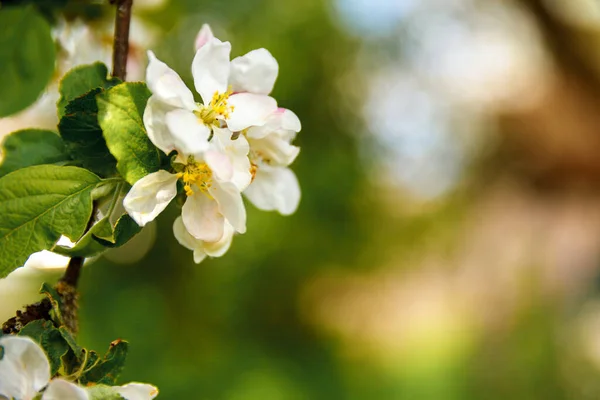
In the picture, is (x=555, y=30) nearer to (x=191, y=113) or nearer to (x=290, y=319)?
(x=290, y=319)

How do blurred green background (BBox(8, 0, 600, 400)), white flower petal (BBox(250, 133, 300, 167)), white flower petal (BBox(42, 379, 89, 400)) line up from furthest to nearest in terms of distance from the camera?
blurred green background (BBox(8, 0, 600, 400))
white flower petal (BBox(250, 133, 300, 167))
white flower petal (BBox(42, 379, 89, 400))

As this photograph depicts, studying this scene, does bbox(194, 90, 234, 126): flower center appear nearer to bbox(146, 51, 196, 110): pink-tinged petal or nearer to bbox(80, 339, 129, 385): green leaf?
bbox(146, 51, 196, 110): pink-tinged petal

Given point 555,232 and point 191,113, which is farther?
point 555,232

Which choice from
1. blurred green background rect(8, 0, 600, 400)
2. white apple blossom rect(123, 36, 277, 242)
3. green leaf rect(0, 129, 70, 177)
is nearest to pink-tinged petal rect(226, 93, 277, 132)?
white apple blossom rect(123, 36, 277, 242)

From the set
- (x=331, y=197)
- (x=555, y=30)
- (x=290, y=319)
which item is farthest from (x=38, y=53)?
(x=555, y=30)

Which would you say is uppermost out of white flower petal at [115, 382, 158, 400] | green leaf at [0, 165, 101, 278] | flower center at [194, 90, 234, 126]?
flower center at [194, 90, 234, 126]
